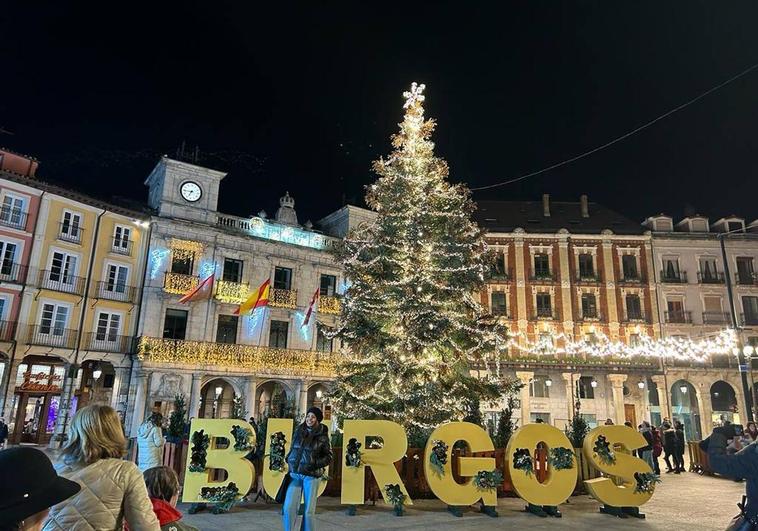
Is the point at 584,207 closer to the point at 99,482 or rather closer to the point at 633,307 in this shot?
the point at 633,307

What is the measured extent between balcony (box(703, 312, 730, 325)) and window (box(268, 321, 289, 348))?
31728 mm

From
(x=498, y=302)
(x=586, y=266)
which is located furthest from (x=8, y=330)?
(x=586, y=266)

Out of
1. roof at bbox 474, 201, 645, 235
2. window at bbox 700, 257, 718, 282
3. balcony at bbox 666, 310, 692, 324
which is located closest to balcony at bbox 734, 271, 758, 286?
window at bbox 700, 257, 718, 282

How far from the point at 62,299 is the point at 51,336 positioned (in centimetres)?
194

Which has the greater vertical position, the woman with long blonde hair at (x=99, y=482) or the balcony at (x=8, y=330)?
the balcony at (x=8, y=330)

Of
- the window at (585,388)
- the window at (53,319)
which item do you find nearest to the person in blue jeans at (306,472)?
the window at (53,319)

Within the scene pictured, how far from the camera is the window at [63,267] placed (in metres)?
26.2

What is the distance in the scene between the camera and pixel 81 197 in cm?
2708

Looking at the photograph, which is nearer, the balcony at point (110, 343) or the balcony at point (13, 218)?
the balcony at point (13, 218)

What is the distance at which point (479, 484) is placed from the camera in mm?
9930

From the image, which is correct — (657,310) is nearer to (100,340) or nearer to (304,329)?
(304,329)

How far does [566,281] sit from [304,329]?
21.3 m

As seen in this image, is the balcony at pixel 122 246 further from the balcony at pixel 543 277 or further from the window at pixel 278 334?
the balcony at pixel 543 277

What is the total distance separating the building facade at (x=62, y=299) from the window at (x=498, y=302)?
25661 millimetres
